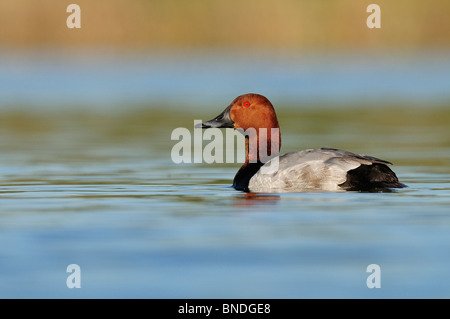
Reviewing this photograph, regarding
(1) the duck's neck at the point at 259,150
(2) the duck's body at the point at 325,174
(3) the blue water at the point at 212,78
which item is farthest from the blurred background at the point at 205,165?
(1) the duck's neck at the point at 259,150

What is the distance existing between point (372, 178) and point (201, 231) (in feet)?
8.08

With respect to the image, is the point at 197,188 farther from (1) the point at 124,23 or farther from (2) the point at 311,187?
(1) the point at 124,23

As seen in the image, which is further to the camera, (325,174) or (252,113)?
(252,113)

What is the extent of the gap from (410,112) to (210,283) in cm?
1537

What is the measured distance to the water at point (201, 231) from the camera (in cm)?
617

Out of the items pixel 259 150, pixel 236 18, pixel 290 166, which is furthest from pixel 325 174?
pixel 236 18

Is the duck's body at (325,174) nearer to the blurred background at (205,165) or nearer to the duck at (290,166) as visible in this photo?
the duck at (290,166)

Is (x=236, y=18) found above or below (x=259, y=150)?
above

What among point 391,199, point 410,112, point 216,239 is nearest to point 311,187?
point 391,199

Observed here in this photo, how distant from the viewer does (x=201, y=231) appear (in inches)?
305

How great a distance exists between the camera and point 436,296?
583 centimetres

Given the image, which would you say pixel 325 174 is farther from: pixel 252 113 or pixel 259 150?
pixel 252 113

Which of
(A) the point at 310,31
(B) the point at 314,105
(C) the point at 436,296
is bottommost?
(C) the point at 436,296

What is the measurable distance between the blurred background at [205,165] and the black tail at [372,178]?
205 mm
